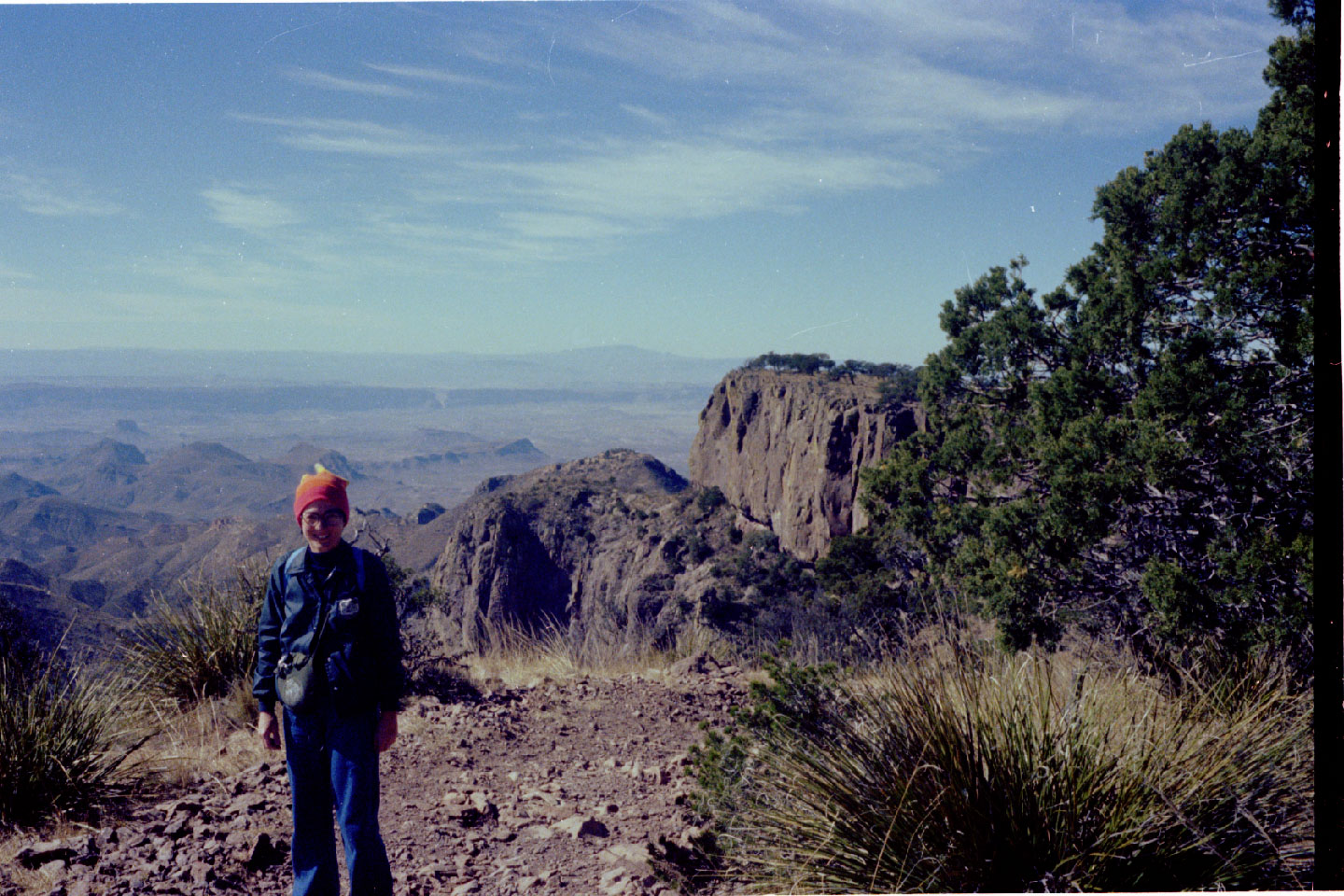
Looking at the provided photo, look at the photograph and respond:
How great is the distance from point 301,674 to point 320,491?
619 mm

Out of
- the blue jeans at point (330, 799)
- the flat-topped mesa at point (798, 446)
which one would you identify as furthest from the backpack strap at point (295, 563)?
the flat-topped mesa at point (798, 446)

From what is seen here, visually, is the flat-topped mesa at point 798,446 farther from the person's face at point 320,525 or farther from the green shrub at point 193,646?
the person's face at point 320,525

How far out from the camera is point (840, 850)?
275cm

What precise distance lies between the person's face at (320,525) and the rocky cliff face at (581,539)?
4262 centimetres

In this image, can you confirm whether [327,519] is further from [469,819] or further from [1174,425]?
[1174,425]

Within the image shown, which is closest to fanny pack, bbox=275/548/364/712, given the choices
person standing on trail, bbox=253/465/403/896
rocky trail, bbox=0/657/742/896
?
person standing on trail, bbox=253/465/403/896

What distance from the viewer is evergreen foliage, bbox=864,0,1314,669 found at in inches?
209

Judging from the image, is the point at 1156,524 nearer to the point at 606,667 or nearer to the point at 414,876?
the point at 606,667

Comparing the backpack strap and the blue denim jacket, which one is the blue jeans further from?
the backpack strap

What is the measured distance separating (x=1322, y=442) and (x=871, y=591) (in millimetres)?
11290

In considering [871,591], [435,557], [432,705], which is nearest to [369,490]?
[435,557]

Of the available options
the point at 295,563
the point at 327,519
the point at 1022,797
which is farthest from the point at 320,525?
the point at 1022,797

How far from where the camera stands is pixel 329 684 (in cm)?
277

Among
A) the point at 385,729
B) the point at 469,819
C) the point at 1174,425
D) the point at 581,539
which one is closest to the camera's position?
the point at 385,729
